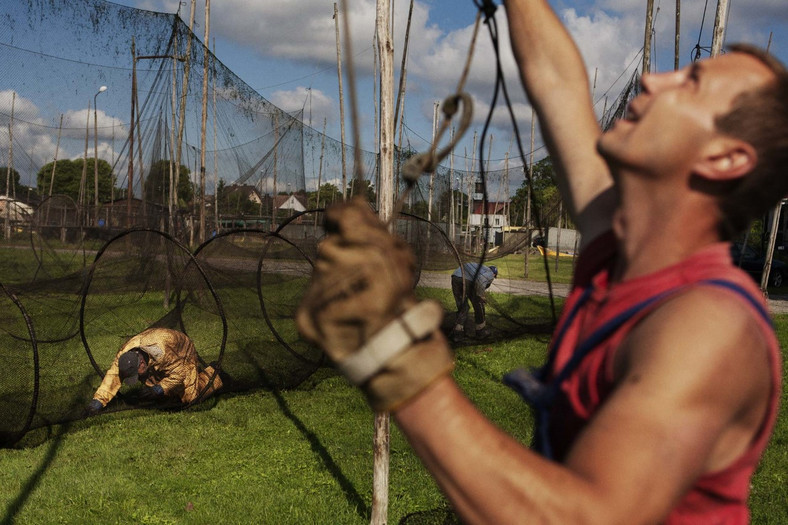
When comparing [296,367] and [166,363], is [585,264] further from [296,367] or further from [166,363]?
[296,367]

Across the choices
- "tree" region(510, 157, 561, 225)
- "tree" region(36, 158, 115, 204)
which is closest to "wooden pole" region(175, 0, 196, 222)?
"tree" region(510, 157, 561, 225)

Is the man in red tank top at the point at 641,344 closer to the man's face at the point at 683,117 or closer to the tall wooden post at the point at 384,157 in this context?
the man's face at the point at 683,117

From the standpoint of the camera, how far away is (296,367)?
880 cm

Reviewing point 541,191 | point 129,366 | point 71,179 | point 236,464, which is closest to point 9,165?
point 129,366

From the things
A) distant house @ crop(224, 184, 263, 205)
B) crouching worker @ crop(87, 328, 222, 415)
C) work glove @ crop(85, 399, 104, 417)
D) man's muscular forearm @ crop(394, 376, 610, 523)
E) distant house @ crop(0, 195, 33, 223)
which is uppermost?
distant house @ crop(224, 184, 263, 205)

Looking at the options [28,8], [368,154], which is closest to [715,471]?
[28,8]

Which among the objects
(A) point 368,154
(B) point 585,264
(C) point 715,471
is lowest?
(C) point 715,471

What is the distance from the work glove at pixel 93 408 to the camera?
23.1 feet

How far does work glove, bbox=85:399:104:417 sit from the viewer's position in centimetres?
704

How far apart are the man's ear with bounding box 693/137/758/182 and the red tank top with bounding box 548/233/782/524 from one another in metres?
0.12

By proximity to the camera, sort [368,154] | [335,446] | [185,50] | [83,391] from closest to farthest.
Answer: [335,446] → [83,391] → [185,50] → [368,154]

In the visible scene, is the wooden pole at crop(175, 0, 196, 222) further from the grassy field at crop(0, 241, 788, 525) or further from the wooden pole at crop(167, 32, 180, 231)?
the grassy field at crop(0, 241, 788, 525)

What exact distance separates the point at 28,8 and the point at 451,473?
11.8 m

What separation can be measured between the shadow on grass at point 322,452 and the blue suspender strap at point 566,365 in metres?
4.32
